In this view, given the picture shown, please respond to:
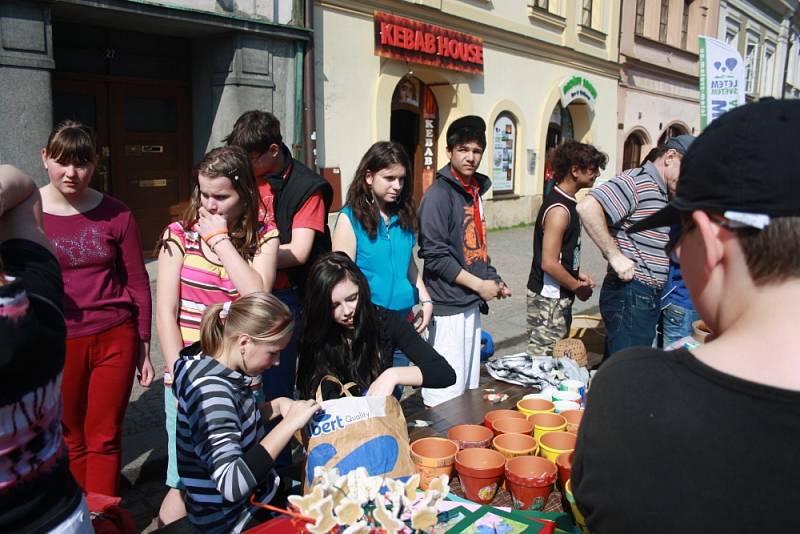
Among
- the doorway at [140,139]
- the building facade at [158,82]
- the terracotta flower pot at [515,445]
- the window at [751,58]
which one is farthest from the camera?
the window at [751,58]

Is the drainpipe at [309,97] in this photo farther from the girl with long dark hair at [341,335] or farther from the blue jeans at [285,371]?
the girl with long dark hair at [341,335]

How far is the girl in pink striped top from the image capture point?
239cm

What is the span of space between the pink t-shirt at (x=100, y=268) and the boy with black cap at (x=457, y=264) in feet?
Answer: 4.79

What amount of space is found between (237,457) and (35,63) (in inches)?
224

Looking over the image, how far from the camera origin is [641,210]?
136 inches

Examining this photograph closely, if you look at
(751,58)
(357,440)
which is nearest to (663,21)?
(751,58)

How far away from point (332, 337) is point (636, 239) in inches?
72.3

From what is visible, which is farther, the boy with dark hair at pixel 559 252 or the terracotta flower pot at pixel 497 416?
the boy with dark hair at pixel 559 252

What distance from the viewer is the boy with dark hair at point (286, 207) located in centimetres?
296

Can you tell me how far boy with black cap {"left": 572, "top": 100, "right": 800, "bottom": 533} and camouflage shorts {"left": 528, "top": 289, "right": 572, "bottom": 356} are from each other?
10.1 feet

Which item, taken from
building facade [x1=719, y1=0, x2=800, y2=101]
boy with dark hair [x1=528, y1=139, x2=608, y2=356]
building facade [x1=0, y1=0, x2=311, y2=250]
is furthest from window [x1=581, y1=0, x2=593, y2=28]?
boy with dark hair [x1=528, y1=139, x2=608, y2=356]

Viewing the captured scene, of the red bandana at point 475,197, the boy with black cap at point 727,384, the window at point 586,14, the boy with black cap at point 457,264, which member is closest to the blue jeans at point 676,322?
the boy with black cap at point 457,264

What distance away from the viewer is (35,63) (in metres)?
6.01

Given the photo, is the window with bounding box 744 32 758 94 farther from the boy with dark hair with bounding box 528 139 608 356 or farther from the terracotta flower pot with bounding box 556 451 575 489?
the terracotta flower pot with bounding box 556 451 575 489
